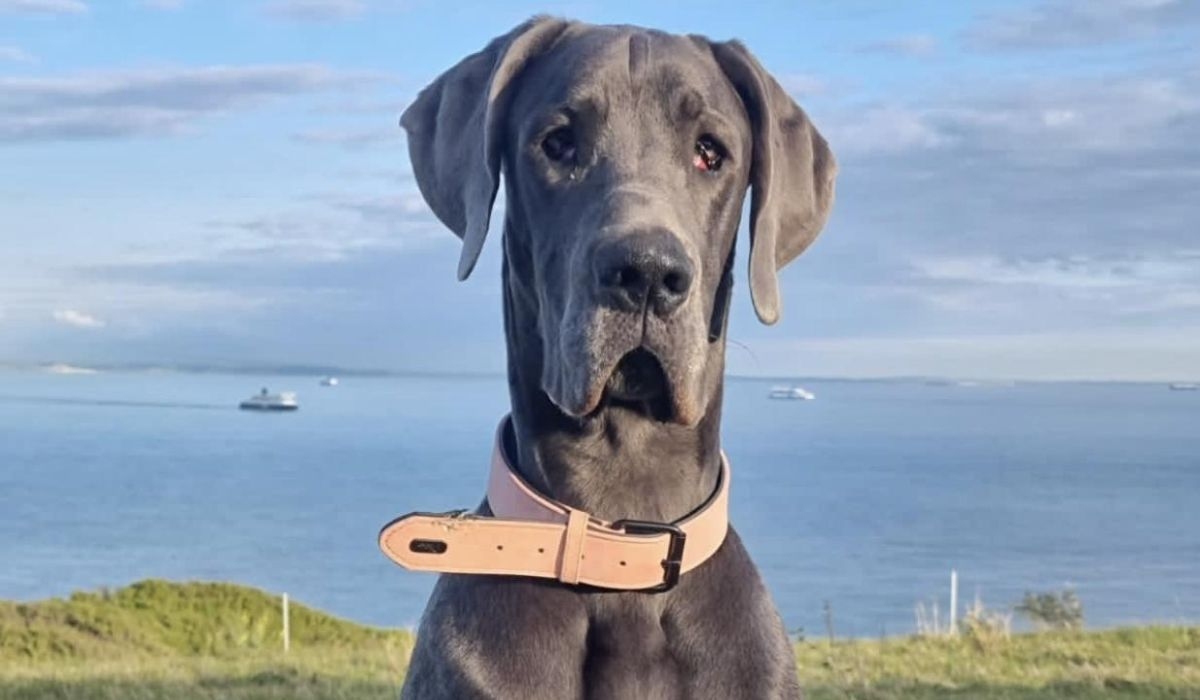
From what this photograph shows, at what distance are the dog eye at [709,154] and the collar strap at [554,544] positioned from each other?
2.79ft

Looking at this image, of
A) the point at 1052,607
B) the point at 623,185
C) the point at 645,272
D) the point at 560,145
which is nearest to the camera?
the point at 645,272

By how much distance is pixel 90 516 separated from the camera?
6044 cm

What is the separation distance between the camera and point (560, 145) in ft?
13.2

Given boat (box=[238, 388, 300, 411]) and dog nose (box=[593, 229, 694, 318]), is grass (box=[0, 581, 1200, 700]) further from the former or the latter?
boat (box=[238, 388, 300, 411])

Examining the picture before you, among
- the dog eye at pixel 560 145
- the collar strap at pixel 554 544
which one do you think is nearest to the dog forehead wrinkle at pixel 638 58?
the dog eye at pixel 560 145

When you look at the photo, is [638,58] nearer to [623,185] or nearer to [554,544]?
[623,185]

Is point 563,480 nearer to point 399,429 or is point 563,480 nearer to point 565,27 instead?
point 565,27

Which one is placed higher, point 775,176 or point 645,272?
point 775,176

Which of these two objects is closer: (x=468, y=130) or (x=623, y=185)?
(x=623, y=185)

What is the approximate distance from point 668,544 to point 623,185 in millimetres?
860

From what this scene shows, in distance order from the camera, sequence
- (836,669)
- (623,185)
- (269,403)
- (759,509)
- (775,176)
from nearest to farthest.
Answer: (623,185)
(775,176)
(836,669)
(759,509)
(269,403)

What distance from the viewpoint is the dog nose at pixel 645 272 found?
3627 millimetres

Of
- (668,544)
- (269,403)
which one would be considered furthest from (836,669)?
(269,403)

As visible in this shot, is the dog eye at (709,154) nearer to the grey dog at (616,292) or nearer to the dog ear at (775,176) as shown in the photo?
the grey dog at (616,292)
